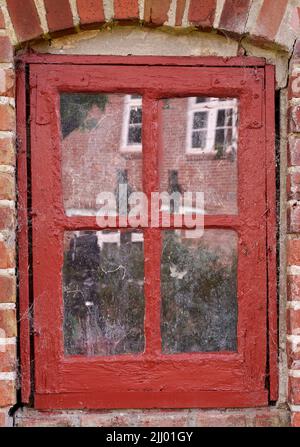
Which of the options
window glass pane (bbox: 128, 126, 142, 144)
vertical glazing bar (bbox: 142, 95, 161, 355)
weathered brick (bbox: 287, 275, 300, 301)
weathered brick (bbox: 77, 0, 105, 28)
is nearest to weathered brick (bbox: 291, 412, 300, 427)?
weathered brick (bbox: 287, 275, 300, 301)

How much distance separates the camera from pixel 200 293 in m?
1.90

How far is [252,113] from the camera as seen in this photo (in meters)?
1.88

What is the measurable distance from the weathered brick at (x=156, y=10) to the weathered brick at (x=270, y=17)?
28cm

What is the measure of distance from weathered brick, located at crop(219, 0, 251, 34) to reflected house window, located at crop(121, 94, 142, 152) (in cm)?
36

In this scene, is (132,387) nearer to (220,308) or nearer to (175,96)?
(220,308)

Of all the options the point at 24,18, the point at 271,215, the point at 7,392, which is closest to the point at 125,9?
the point at 24,18

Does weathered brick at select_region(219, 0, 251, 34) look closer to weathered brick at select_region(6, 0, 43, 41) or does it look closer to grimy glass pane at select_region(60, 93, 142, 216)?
grimy glass pane at select_region(60, 93, 142, 216)

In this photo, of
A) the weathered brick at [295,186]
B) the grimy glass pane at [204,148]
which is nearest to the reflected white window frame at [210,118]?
the grimy glass pane at [204,148]

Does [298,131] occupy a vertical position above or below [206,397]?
above

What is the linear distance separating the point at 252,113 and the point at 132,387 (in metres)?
0.96

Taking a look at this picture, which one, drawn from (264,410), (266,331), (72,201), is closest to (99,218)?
(72,201)

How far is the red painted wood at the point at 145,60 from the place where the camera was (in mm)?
1838

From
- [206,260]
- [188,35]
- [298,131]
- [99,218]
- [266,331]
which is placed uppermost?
[188,35]

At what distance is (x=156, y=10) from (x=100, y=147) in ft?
1.50
